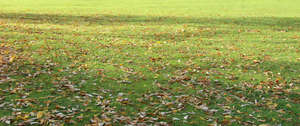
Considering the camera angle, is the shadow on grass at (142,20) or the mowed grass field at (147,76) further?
the shadow on grass at (142,20)

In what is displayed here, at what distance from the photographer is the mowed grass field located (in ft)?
25.4

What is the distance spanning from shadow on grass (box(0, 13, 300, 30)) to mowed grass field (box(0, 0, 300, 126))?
8.61 feet

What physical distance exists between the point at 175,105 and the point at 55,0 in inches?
1370

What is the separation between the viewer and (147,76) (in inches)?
422

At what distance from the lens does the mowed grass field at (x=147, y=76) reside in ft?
25.4

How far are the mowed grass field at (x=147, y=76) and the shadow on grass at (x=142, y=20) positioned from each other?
8.61ft

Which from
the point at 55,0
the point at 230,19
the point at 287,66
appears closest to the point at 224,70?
the point at 287,66

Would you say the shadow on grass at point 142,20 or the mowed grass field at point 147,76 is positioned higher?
the shadow on grass at point 142,20

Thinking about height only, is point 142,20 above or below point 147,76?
above

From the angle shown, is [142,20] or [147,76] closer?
[147,76]

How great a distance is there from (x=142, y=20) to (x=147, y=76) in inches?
540

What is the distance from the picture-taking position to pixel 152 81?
33.4 ft

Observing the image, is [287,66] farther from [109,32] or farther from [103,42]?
[109,32]

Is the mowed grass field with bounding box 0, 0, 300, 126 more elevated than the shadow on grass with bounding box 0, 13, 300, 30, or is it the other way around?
the shadow on grass with bounding box 0, 13, 300, 30
